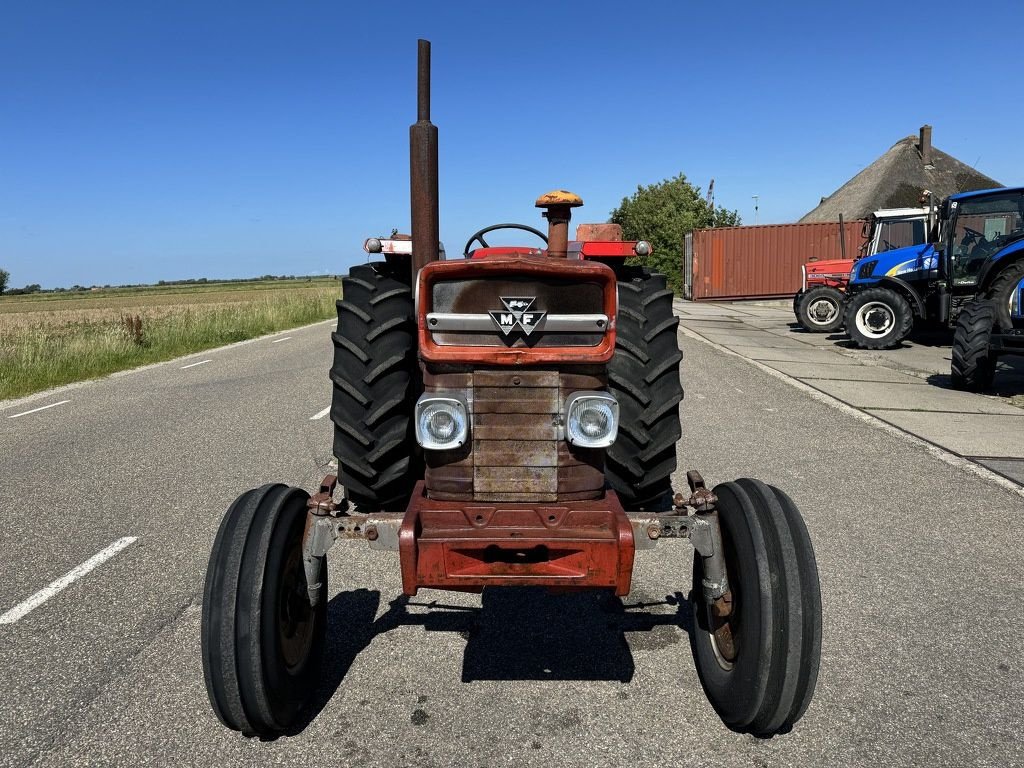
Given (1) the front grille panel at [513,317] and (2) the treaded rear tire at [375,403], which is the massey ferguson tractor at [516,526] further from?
(2) the treaded rear tire at [375,403]

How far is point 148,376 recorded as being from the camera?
12047 millimetres

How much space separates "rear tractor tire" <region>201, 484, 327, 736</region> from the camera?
2.38m

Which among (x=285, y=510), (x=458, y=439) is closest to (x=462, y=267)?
(x=458, y=439)

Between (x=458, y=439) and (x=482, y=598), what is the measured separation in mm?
1345

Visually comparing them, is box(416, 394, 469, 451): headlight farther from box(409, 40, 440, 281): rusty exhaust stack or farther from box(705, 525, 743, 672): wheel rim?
box(409, 40, 440, 281): rusty exhaust stack

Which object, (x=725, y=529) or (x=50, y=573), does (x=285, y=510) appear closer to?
(x=725, y=529)

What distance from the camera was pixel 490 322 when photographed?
2695 millimetres

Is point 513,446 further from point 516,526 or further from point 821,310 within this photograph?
point 821,310

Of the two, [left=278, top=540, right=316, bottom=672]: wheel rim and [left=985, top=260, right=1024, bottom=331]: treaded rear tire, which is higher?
[left=985, top=260, right=1024, bottom=331]: treaded rear tire

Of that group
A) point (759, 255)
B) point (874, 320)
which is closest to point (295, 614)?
point (874, 320)

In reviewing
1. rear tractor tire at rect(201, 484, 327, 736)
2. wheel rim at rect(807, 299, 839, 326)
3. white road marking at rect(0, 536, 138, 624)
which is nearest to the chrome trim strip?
rear tractor tire at rect(201, 484, 327, 736)

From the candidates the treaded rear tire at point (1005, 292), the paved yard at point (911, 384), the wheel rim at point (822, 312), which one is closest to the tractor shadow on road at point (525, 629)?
the paved yard at point (911, 384)

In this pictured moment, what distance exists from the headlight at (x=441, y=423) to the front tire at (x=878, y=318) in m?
13.1

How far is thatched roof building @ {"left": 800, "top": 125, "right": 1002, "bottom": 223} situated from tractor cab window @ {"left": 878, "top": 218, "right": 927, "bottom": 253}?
69.1 ft
